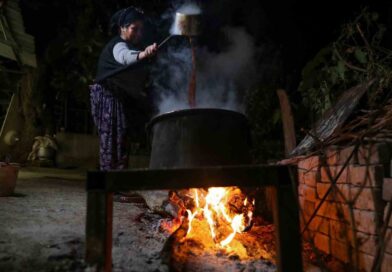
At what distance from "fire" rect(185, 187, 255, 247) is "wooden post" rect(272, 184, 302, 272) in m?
1.35

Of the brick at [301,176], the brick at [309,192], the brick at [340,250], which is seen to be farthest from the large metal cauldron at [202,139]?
the brick at [340,250]

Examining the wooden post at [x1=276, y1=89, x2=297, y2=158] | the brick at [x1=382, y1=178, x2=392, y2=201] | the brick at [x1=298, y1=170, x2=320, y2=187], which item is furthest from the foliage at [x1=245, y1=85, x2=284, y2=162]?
the brick at [x1=382, y1=178, x2=392, y2=201]

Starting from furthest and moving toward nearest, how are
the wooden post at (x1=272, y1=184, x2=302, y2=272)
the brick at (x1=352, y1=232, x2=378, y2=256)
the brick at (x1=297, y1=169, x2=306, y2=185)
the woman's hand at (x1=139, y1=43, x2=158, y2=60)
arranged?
1. the woman's hand at (x1=139, y1=43, x2=158, y2=60)
2. the brick at (x1=297, y1=169, x2=306, y2=185)
3. the brick at (x1=352, y1=232, x2=378, y2=256)
4. the wooden post at (x1=272, y1=184, x2=302, y2=272)

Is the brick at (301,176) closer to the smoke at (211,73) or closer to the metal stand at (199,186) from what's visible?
the metal stand at (199,186)

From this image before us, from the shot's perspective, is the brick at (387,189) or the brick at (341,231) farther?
the brick at (341,231)

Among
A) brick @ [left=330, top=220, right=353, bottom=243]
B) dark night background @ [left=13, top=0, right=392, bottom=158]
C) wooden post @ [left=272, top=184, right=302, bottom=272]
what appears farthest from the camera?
dark night background @ [left=13, top=0, right=392, bottom=158]

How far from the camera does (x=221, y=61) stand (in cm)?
977

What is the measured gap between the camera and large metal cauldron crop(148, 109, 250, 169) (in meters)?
4.46

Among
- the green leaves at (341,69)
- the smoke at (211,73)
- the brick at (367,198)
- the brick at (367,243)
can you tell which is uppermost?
the smoke at (211,73)

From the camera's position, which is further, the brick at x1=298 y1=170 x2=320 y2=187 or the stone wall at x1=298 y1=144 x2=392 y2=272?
the brick at x1=298 y1=170 x2=320 y2=187

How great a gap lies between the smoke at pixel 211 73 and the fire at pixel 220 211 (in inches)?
159

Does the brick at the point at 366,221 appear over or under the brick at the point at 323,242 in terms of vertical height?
over

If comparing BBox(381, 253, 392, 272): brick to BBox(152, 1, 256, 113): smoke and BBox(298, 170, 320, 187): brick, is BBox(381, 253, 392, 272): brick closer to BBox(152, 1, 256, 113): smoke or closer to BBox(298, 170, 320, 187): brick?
BBox(298, 170, 320, 187): brick

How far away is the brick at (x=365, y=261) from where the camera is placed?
319 cm
